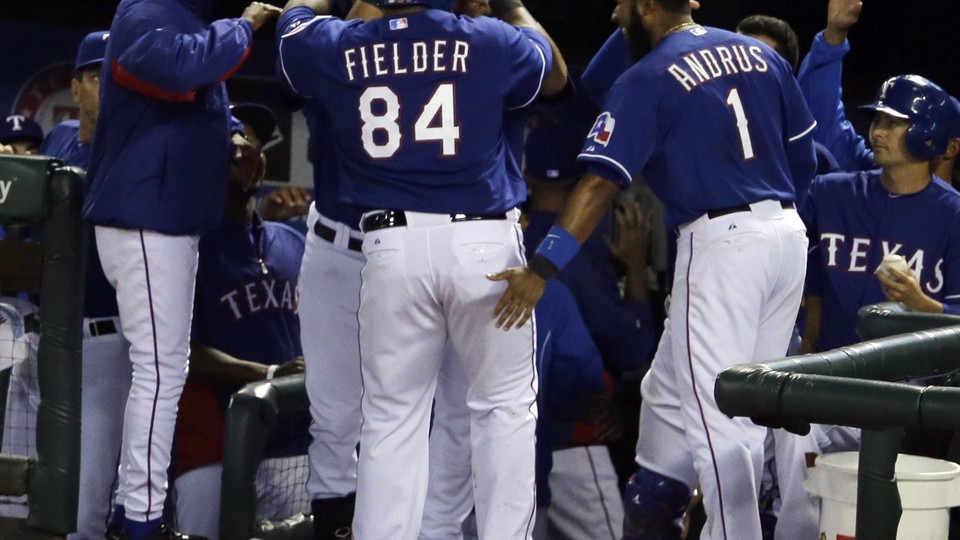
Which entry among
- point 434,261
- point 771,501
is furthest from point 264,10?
point 771,501

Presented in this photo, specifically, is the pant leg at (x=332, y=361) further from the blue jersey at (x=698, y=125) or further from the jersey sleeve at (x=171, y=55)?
the blue jersey at (x=698, y=125)

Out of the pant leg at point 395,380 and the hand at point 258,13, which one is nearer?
the pant leg at point 395,380

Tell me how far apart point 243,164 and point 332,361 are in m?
0.96

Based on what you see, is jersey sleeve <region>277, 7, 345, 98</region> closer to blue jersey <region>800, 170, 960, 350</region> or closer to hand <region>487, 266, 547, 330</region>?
hand <region>487, 266, 547, 330</region>

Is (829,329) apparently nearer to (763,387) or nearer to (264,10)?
(264,10)

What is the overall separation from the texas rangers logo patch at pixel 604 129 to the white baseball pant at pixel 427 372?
0.35 meters

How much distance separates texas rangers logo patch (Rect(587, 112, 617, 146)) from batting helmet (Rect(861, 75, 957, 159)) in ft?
3.69

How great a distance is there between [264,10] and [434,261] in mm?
1115

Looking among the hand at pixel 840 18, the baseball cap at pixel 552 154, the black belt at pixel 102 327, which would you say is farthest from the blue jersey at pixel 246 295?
the hand at pixel 840 18

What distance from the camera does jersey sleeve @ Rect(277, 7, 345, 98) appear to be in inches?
117

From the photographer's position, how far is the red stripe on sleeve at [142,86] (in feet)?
11.1

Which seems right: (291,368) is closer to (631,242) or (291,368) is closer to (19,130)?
(631,242)

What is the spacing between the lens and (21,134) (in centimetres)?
536

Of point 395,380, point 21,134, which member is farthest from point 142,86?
point 21,134
